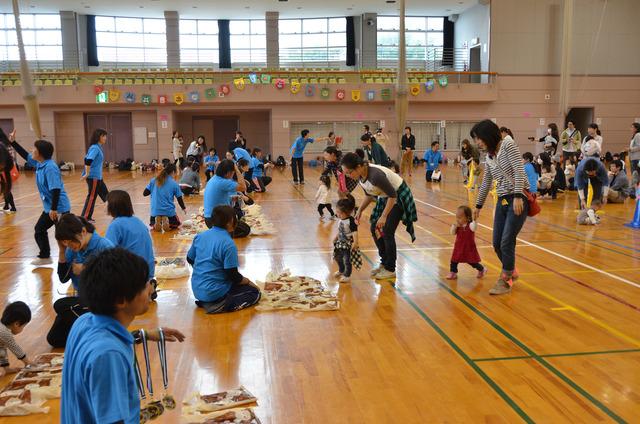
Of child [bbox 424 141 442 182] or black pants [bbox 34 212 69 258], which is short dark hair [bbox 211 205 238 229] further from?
child [bbox 424 141 442 182]

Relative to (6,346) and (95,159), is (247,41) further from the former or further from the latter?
(6,346)

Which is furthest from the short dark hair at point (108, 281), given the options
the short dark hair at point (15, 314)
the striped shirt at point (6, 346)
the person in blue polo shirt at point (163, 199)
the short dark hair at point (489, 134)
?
the person in blue polo shirt at point (163, 199)

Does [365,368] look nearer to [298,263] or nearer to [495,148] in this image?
[495,148]

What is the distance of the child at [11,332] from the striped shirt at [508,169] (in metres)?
4.67

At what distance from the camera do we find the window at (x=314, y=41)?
106 ft

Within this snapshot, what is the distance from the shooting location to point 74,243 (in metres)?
4.66

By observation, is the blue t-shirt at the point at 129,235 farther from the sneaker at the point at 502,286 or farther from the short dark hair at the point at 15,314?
the sneaker at the point at 502,286

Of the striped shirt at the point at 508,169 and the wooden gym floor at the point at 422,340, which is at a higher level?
the striped shirt at the point at 508,169

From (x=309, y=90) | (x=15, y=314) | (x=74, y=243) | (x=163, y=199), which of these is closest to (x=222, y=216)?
(x=74, y=243)

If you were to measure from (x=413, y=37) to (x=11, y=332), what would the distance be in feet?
101

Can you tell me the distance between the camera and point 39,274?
24.3 ft

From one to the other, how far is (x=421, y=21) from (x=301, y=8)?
7356 millimetres

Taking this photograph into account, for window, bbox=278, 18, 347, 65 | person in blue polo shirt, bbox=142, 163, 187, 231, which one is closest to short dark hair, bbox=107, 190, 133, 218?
person in blue polo shirt, bbox=142, 163, 187, 231

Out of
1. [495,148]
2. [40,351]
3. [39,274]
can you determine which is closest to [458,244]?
[495,148]
